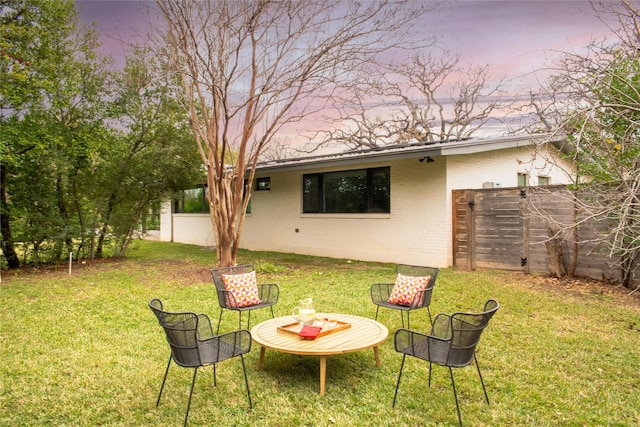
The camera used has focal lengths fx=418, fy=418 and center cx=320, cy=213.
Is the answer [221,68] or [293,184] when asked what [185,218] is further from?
[221,68]

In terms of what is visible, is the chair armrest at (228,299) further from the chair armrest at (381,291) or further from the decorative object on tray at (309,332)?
the chair armrest at (381,291)

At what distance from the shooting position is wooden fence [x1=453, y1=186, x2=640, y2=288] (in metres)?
7.80

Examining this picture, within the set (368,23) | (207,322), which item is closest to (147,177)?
(368,23)

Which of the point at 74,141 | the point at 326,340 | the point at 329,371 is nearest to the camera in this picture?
the point at 326,340

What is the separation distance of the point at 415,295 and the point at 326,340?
Result: 1.51 meters

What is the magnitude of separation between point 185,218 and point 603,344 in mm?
15749

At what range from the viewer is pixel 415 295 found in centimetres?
479

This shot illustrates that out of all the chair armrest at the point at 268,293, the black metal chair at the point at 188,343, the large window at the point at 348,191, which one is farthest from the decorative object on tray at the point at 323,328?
the large window at the point at 348,191

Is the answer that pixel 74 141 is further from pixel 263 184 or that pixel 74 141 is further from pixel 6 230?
pixel 263 184

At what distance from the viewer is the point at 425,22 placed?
8961 mm

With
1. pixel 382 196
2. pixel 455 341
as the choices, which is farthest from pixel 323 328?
pixel 382 196

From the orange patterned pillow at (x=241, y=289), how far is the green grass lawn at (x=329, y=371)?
491mm

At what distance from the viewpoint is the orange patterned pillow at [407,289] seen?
496 centimetres

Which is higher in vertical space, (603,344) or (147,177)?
(147,177)
